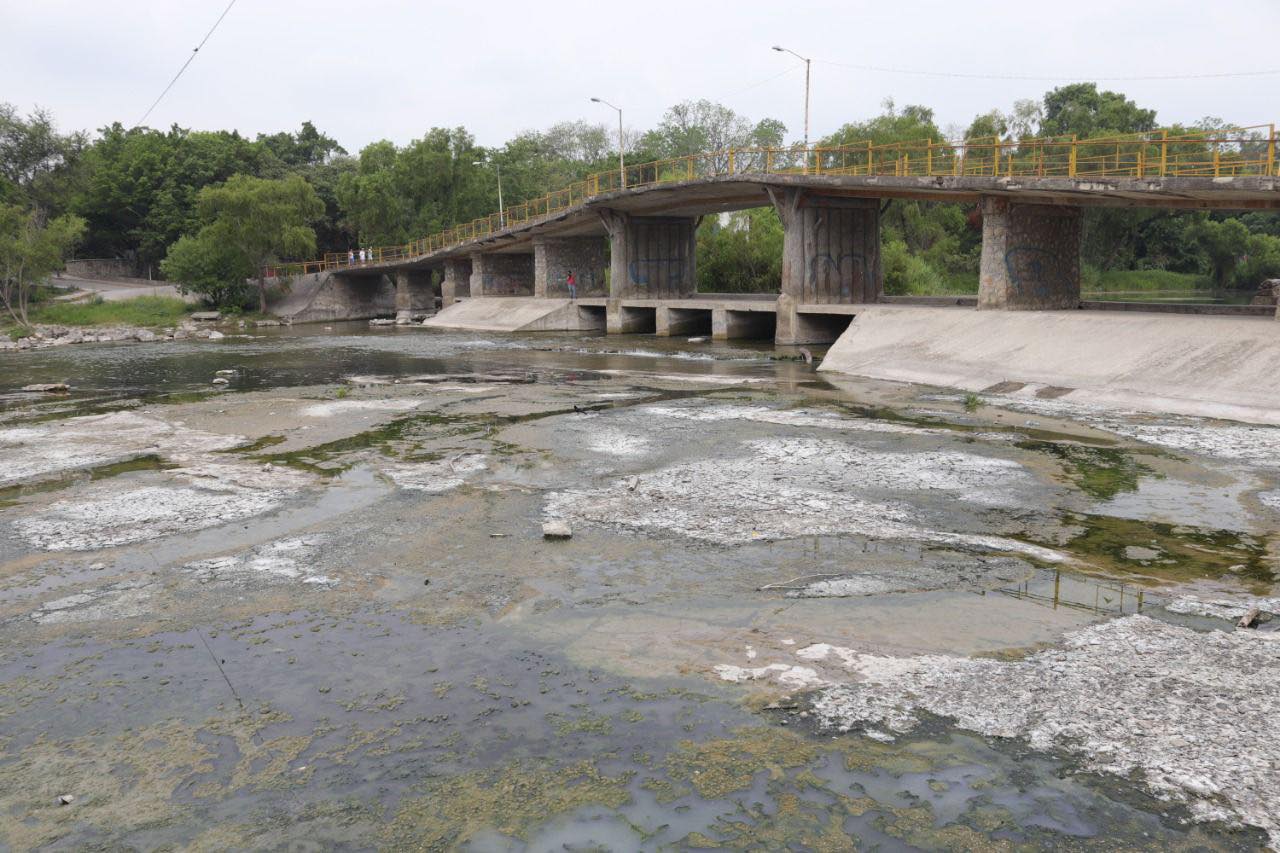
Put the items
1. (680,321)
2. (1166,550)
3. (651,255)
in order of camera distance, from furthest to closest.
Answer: (651,255), (680,321), (1166,550)

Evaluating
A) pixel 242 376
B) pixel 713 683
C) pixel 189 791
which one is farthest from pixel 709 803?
pixel 242 376

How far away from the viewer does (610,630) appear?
895 cm

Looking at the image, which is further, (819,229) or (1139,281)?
(1139,281)

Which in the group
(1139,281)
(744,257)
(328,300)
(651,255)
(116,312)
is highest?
(744,257)

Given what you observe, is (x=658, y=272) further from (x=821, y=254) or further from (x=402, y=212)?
(x=402, y=212)

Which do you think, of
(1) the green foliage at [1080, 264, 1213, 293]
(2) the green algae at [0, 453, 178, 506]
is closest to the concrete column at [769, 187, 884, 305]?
(2) the green algae at [0, 453, 178, 506]

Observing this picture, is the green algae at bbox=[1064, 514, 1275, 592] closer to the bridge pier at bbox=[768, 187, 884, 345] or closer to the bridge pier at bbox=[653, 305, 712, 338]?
the bridge pier at bbox=[768, 187, 884, 345]

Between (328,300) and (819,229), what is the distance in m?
49.7

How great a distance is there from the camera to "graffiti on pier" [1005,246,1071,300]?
32.0m

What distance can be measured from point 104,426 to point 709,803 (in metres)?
19.2

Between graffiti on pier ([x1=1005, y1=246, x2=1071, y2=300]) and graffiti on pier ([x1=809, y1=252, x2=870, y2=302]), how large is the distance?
32.1 feet

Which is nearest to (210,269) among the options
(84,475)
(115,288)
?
(115,288)

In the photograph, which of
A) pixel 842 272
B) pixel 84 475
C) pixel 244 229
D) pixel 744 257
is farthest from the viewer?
pixel 244 229

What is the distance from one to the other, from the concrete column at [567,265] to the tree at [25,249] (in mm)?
28341
